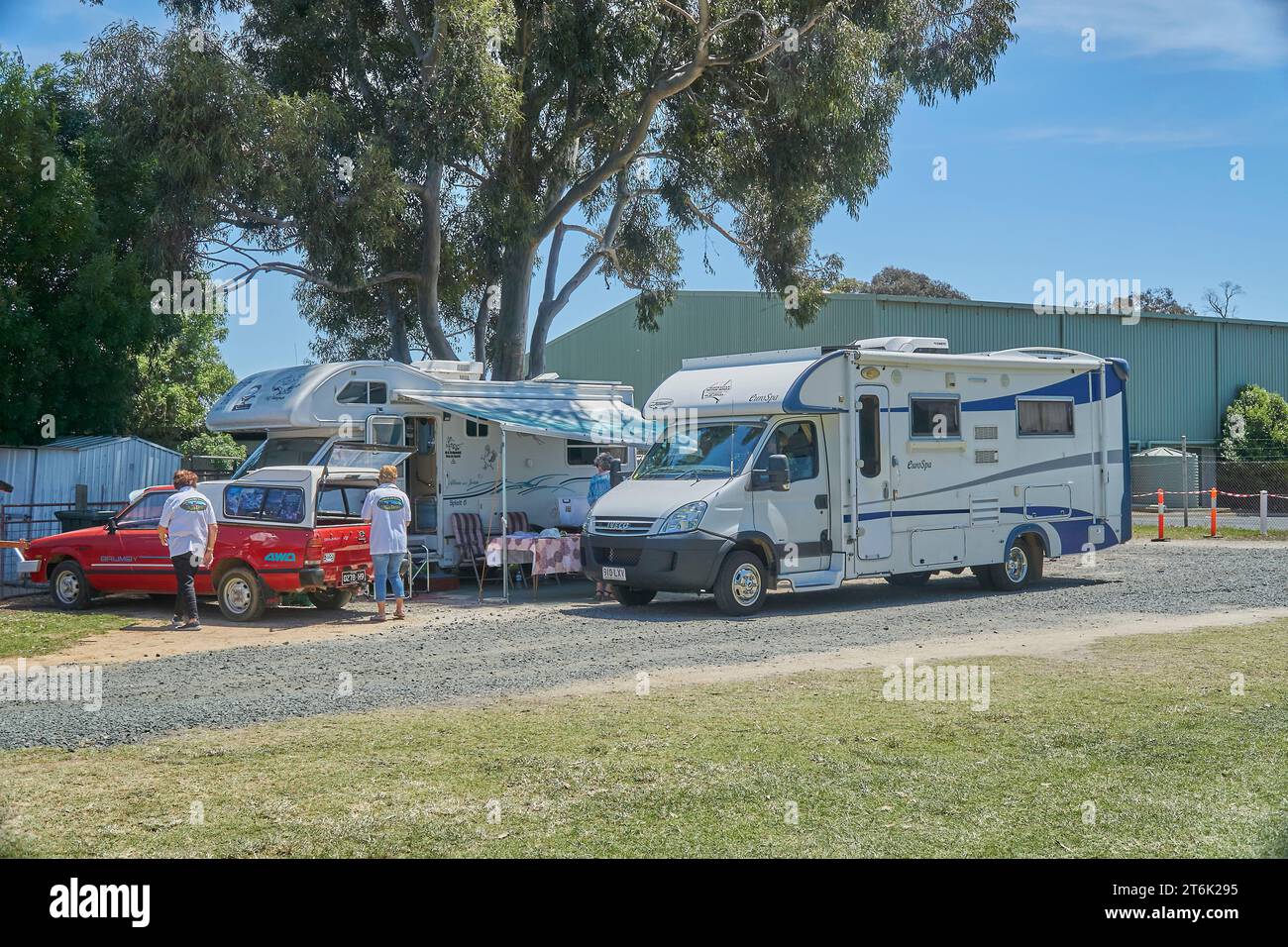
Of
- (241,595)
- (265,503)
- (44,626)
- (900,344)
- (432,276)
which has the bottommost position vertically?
(44,626)

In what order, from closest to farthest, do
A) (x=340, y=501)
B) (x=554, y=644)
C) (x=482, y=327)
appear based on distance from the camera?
Answer: (x=554, y=644), (x=340, y=501), (x=482, y=327)

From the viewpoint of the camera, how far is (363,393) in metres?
17.3

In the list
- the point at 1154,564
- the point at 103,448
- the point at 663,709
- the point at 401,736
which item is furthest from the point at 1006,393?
the point at 103,448

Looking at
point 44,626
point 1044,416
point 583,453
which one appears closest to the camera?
point 44,626

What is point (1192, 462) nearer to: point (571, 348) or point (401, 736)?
point (571, 348)

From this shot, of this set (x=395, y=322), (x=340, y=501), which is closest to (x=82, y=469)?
(x=340, y=501)

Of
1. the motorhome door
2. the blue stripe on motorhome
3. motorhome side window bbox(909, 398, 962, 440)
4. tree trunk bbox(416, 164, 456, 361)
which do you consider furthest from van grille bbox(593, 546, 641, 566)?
tree trunk bbox(416, 164, 456, 361)

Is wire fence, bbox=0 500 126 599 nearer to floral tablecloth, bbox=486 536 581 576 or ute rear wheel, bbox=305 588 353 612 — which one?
ute rear wheel, bbox=305 588 353 612

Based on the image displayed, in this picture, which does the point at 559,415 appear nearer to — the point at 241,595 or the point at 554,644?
the point at 241,595

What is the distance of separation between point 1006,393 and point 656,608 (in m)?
5.59

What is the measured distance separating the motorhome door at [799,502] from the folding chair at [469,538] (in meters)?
5.02

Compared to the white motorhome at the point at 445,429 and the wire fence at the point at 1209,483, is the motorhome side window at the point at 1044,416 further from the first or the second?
the wire fence at the point at 1209,483

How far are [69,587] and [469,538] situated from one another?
526 centimetres

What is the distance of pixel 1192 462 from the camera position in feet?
126
